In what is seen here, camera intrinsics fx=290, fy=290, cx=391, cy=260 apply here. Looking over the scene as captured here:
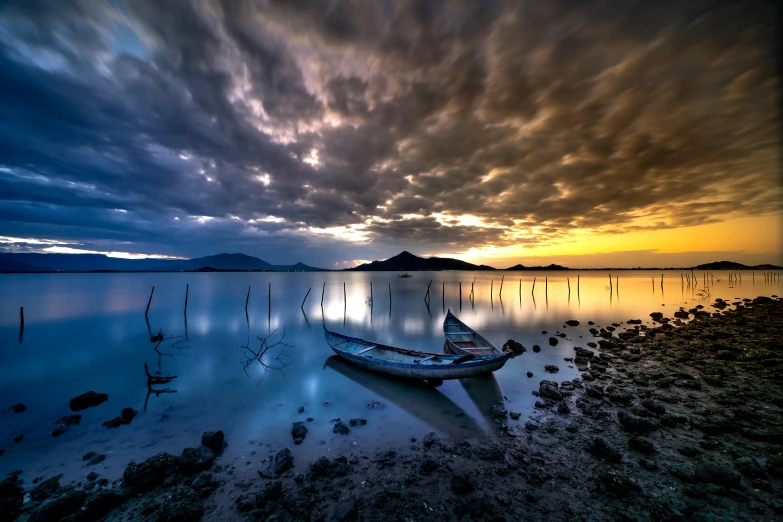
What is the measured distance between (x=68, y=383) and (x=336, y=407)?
13519 mm

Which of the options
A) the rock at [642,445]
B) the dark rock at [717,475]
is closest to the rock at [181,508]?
the rock at [642,445]

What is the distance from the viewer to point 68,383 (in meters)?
13.5

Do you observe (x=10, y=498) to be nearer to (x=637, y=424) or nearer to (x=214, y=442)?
(x=214, y=442)

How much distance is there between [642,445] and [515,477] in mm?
3397

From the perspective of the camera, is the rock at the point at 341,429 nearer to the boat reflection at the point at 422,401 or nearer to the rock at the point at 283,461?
the rock at the point at 283,461

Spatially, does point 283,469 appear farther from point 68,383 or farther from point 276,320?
point 276,320

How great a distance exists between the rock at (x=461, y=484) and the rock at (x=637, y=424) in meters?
5.10

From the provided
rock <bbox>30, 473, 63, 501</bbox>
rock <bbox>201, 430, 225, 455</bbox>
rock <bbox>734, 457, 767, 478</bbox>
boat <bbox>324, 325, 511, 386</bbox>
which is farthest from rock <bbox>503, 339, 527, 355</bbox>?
rock <bbox>30, 473, 63, 501</bbox>

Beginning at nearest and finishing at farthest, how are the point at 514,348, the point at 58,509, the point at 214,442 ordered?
1. the point at 58,509
2. the point at 214,442
3. the point at 514,348

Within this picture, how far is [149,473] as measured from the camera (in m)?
6.23

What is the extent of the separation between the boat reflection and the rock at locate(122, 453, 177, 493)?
21.2 feet

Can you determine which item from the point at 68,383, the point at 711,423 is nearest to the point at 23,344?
the point at 68,383

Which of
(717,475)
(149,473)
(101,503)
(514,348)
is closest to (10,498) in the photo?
(101,503)

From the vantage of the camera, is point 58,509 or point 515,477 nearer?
point 58,509
